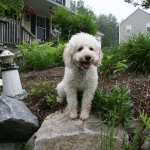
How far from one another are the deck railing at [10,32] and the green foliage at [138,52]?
19.0 ft

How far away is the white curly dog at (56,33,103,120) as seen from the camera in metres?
3.01

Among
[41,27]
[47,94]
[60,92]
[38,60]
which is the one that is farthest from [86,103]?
[41,27]

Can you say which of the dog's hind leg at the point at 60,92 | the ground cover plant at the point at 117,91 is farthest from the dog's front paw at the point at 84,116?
the dog's hind leg at the point at 60,92

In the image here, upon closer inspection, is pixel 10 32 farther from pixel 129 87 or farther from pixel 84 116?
pixel 84 116

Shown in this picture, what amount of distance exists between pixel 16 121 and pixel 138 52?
2.63m

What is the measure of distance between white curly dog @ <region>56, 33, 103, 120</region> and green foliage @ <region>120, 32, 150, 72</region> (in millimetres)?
1747

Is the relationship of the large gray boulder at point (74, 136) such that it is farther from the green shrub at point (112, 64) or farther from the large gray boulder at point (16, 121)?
the green shrub at point (112, 64)

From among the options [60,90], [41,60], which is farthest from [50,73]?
[60,90]

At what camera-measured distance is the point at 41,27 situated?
17.9 meters

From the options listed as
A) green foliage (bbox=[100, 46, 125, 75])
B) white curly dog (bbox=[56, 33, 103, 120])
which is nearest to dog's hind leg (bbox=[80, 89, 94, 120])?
white curly dog (bbox=[56, 33, 103, 120])

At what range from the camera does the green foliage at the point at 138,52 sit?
4.64 metres

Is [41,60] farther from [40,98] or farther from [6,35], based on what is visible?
[6,35]

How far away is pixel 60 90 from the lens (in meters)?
3.51

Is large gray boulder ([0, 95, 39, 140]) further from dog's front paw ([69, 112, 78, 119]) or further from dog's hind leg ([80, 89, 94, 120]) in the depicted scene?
dog's hind leg ([80, 89, 94, 120])
